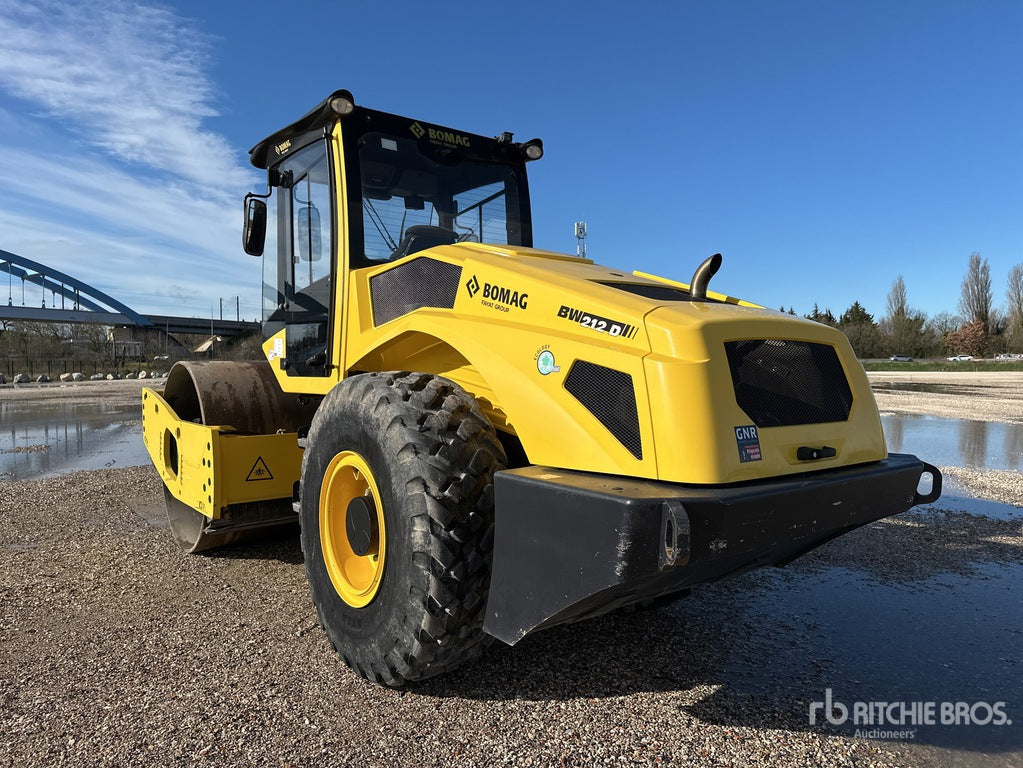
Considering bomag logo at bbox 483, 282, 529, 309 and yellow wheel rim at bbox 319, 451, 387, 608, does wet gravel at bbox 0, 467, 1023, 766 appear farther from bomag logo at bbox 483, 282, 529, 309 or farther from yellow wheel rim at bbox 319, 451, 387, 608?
bomag logo at bbox 483, 282, 529, 309

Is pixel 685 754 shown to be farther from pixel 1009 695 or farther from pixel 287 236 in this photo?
pixel 287 236

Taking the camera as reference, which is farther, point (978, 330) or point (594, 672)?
point (978, 330)

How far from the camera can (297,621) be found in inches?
148

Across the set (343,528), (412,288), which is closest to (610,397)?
(412,288)

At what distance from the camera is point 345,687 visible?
9.78ft

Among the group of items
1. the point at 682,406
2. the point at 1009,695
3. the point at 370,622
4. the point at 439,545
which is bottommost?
the point at 1009,695

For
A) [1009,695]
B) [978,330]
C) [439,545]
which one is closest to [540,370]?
[439,545]

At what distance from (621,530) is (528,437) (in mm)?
701

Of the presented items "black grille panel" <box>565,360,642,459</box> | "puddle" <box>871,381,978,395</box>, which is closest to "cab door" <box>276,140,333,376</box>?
"black grille panel" <box>565,360,642,459</box>

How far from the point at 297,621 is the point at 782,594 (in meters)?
3.00

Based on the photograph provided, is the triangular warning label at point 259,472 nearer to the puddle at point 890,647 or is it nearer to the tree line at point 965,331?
the puddle at point 890,647

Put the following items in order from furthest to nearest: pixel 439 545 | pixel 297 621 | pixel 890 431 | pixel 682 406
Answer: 1. pixel 890 431
2. pixel 297 621
3. pixel 439 545
4. pixel 682 406

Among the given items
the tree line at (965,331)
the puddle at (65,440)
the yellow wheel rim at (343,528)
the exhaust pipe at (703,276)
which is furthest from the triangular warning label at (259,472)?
Answer: the tree line at (965,331)

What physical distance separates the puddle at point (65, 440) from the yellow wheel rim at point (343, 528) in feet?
23.5
